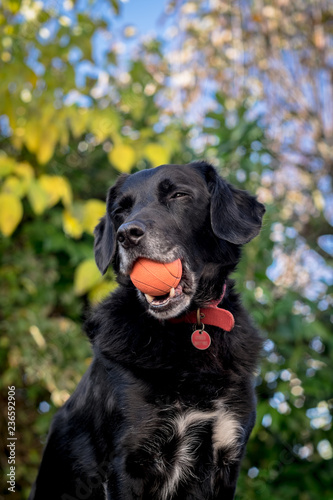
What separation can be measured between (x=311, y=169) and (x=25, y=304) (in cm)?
338

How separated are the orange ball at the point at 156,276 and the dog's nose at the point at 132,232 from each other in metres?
0.09

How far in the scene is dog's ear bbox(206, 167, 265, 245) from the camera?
236cm

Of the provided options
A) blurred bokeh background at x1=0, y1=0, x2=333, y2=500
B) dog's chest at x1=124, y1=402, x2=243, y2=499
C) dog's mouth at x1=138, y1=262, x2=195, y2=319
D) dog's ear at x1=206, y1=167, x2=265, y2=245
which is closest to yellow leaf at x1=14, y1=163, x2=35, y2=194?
blurred bokeh background at x1=0, y1=0, x2=333, y2=500

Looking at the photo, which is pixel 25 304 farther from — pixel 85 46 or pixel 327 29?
pixel 327 29

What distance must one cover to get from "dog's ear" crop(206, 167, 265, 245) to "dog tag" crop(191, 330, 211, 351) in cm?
43

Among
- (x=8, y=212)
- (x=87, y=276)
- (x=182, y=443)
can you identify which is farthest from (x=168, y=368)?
(x=87, y=276)

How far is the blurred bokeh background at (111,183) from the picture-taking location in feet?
11.1

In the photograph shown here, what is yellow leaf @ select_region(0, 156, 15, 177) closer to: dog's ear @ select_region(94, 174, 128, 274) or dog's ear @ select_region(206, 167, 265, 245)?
dog's ear @ select_region(94, 174, 128, 274)

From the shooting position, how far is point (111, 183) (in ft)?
15.3

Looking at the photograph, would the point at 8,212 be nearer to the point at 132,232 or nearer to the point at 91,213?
the point at 91,213

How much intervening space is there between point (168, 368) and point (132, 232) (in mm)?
567

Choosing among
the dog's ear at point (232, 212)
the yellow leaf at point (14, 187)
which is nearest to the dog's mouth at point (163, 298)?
the dog's ear at point (232, 212)

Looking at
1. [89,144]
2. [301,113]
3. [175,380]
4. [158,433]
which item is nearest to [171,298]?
[175,380]

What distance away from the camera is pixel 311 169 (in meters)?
5.82
